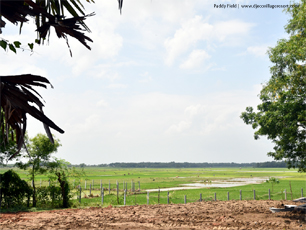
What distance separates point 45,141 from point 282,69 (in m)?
17.9

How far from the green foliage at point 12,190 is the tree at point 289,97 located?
1708cm

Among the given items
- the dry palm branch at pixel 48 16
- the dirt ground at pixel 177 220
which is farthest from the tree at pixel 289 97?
the dry palm branch at pixel 48 16

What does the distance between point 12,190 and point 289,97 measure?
19522mm

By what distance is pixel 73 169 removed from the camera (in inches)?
906

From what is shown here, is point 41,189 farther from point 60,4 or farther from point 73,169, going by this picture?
point 60,4

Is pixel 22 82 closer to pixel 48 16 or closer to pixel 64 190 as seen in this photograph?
pixel 48 16

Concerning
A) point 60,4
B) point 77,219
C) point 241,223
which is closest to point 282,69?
point 241,223

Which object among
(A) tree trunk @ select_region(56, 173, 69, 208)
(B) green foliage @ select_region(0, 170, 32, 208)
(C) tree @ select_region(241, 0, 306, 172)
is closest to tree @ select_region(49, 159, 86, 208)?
(A) tree trunk @ select_region(56, 173, 69, 208)

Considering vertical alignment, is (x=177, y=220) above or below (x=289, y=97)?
below

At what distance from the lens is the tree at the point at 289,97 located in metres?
16.7

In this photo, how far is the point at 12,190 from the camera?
20.3 m

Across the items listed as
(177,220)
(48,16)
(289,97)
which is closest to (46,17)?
(48,16)

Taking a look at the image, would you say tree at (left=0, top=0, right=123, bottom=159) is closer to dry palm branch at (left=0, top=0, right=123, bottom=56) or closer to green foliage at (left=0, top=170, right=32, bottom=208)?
dry palm branch at (left=0, top=0, right=123, bottom=56)

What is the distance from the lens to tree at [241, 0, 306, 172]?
1667 centimetres
